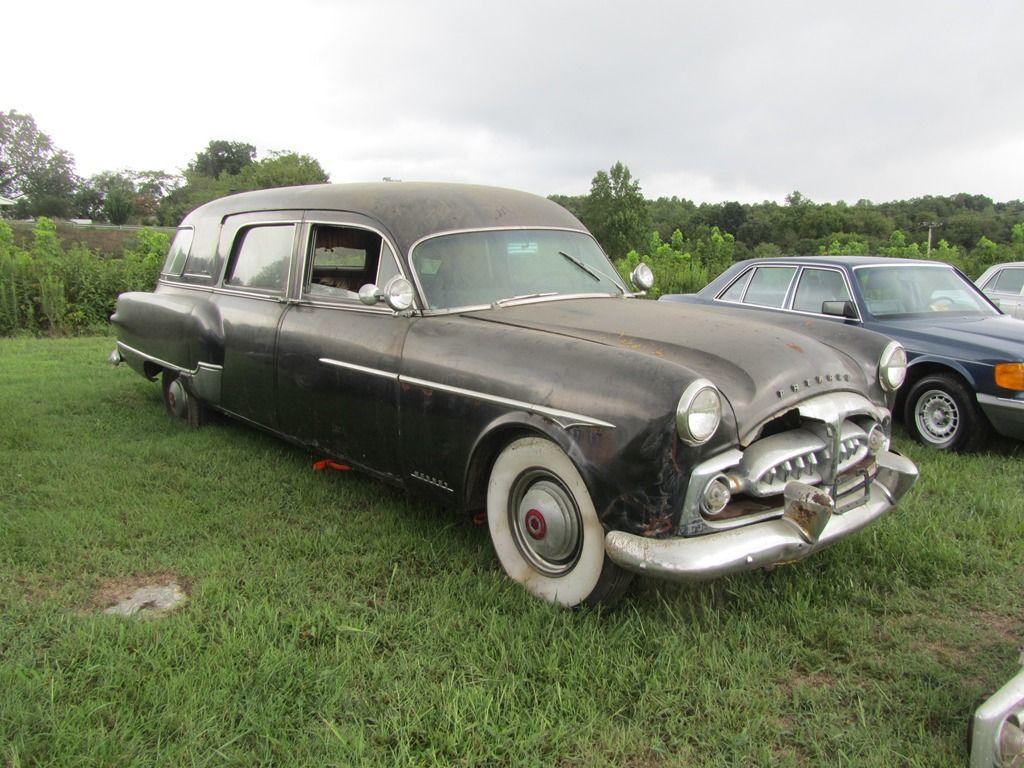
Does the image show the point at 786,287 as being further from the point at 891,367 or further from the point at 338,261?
the point at 338,261

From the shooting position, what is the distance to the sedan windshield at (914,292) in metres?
5.93

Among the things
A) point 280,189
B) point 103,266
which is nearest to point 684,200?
point 103,266

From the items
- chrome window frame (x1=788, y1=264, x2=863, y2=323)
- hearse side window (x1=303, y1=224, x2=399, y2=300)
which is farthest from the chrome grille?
chrome window frame (x1=788, y1=264, x2=863, y2=323)

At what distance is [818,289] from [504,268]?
11.8 feet

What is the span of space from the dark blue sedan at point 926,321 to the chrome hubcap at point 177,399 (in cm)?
429

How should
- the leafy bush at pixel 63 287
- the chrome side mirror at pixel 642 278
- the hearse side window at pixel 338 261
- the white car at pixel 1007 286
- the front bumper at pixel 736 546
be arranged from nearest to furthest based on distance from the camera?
the front bumper at pixel 736 546 → the hearse side window at pixel 338 261 → the chrome side mirror at pixel 642 278 → the white car at pixel 1007 286 → the leafy bush at pixel 63 287

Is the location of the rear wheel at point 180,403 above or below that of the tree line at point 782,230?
below

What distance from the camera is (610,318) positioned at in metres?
3.51

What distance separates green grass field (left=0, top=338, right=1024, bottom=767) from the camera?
2186mm

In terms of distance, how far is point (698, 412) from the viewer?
252cm

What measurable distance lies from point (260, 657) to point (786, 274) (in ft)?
18.3

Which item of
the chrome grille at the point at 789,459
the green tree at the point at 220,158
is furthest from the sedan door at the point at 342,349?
the green tree at the point at 220,158

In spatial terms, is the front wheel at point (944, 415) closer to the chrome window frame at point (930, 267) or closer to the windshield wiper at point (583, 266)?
the chrome window frame at point (930, 267)

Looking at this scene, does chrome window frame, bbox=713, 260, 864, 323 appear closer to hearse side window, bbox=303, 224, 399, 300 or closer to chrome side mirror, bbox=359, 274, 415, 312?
hearse side window, bbox=303, 224, 399, 300
